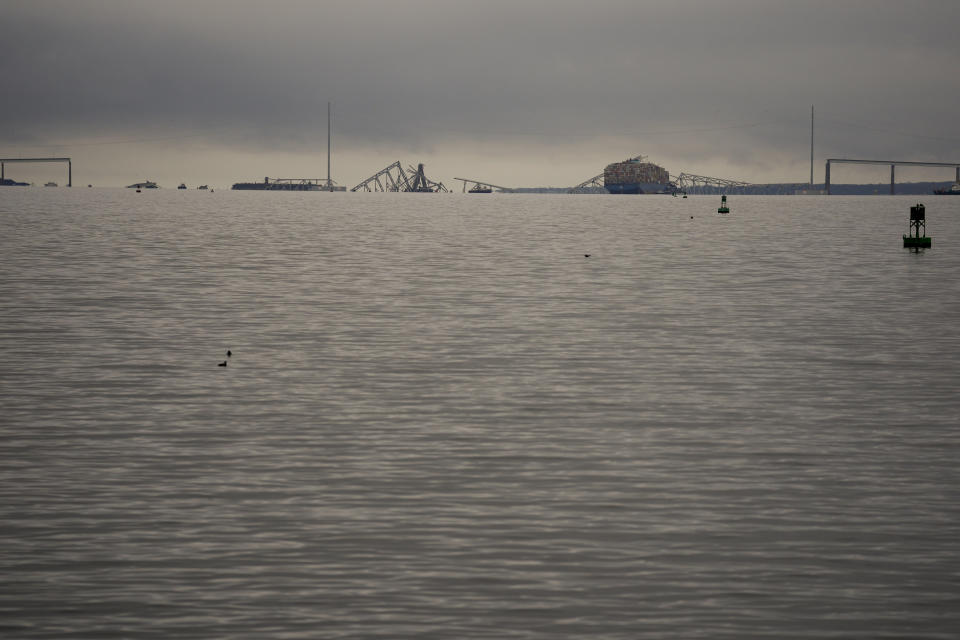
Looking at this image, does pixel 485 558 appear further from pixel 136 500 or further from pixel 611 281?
pixel 611 281

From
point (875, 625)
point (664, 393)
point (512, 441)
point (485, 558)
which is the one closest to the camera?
point (875, 625)

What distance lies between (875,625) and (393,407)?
44.3ft

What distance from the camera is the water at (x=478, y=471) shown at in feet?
43.0

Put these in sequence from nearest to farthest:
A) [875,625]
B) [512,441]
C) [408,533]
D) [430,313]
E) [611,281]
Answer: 1. [875,625]
2. [408,533]
3. [512,441]
4. [430,313]
5. [611,281]

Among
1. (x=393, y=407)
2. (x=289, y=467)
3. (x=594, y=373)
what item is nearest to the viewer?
(x=289, y=467)

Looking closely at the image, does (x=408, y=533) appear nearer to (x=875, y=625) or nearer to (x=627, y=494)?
(x=627, y=494)

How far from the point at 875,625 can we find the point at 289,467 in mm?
9777

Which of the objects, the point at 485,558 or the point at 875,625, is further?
the point at 485,558

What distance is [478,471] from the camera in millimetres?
19031

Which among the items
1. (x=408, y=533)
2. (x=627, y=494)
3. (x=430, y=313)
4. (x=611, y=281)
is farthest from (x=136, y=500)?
(x=611, y=281)

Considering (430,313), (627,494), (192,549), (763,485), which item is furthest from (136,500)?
(430,313)

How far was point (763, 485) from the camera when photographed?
18406mm

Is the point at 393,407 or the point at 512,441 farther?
the point at 393,407

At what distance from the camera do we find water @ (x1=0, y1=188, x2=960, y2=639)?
13102 mm
